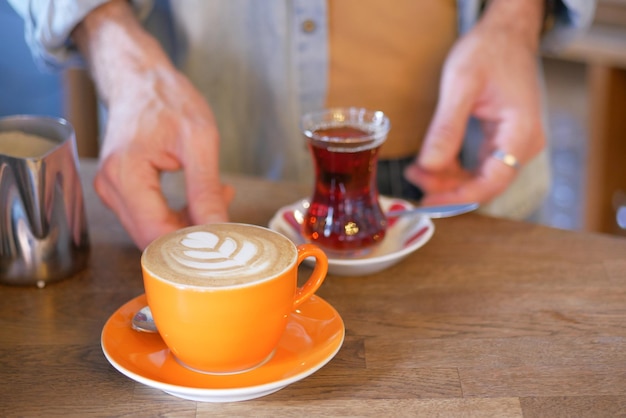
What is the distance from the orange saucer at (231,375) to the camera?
0.64 metres

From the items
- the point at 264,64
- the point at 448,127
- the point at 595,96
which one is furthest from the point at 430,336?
the point at 595,96

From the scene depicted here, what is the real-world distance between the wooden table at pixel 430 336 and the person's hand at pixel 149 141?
0.06 m

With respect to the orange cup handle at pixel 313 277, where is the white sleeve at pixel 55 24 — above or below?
above

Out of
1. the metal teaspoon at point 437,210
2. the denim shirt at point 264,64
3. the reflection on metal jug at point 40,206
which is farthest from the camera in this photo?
the denim shirt at point 264,64

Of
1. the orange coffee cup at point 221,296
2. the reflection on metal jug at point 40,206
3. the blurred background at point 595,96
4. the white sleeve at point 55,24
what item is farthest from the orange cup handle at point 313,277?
the blurred background at point 595,96

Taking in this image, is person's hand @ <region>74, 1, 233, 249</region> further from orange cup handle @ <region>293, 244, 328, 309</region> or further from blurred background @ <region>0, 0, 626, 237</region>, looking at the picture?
blurred background @ <region>0, 0, 626, 237</region>

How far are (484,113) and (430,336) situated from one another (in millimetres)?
448

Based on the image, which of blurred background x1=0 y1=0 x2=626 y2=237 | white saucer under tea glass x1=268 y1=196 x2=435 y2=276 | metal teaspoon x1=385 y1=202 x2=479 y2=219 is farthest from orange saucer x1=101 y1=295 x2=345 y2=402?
blurred background x1=0 y1=0 x2=626 y2=237

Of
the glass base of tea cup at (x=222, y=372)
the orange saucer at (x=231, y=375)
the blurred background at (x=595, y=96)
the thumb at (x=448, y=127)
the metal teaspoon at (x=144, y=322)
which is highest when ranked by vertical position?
the thumb at (x=448, y=127)

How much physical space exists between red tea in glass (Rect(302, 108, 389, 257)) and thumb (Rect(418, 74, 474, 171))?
162 mm

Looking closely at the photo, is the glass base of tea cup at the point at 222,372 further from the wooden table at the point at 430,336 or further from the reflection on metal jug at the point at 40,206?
the reflection on metal jug at the point at 40,206

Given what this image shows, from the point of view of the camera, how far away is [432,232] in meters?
0.92

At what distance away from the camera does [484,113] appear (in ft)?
3.69

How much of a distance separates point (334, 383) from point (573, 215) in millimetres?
2186
